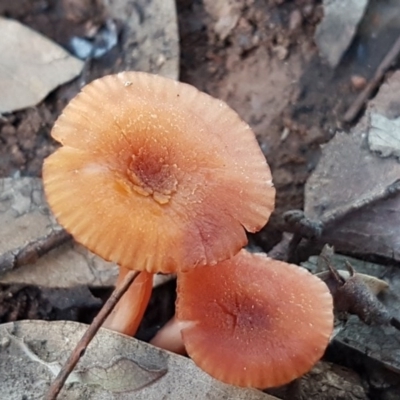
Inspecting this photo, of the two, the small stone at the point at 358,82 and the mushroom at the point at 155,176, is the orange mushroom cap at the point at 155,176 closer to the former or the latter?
the mushroom at the point at 155,176

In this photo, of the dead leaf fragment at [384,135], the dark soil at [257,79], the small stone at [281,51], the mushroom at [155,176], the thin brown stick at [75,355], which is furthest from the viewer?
the small stone at [281,51]

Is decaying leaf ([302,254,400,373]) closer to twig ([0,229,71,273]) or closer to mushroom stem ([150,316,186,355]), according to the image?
mushroom stem ([150,316,186,355])

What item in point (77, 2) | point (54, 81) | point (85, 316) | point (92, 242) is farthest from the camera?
point (77, 2)

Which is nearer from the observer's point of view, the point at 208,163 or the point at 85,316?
the point at 208,163

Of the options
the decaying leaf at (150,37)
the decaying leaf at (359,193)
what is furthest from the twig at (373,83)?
the decaying leaf at (150,37)

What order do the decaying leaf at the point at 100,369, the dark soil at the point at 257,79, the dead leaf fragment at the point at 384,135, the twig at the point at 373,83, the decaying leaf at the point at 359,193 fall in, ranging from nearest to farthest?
the decaying leaf at the point at 100,369 < the decaying leaf at the point at 359,193 < the dead leaf fragment at the point at 384,135 < the dark soil at the point at 257,79 < the twig at the point at 373,83

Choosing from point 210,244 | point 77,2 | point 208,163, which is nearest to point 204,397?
point 210,244

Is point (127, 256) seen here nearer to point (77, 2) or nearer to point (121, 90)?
point (121, 90)
